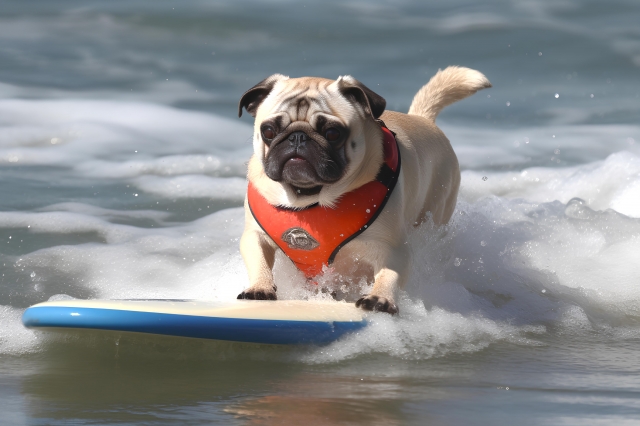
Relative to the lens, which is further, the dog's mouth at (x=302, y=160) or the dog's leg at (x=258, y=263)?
the dog's leg at (x=258, y=263)

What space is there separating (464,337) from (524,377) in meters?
0.59

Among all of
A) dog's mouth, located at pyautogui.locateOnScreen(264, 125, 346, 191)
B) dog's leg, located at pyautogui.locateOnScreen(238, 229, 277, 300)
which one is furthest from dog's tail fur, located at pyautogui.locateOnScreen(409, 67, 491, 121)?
dog's mouth, located at pyautogui.locateOnScreen(264, 125, 346, 191)

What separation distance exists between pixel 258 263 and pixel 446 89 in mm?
2034

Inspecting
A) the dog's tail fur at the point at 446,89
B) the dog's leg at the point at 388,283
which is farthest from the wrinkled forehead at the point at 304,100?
the dog's tail fur at the point at 446,89

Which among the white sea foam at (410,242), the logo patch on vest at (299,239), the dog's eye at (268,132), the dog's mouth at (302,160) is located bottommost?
the white sea foam at (410,242)

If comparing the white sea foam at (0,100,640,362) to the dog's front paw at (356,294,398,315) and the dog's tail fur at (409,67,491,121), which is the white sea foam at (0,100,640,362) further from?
the dog's tail fur at (409,67,491,121)

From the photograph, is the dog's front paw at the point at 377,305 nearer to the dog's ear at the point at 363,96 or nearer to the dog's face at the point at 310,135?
the dog's face at the point at 310,135

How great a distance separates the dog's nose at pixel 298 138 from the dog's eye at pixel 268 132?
115 mm

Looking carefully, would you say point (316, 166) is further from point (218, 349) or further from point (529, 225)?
point (529, 225)

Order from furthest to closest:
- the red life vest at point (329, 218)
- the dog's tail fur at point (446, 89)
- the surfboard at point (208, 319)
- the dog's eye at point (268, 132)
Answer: the dog's tail fur at point (446, 89) < the red life vest at point (329, 218) < the dog's eye at point (268, 132) < the surfboard at point (208, 319)

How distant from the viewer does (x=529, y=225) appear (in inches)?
254

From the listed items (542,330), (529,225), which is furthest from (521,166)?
(542,330)

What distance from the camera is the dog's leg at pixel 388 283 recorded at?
3709 mm

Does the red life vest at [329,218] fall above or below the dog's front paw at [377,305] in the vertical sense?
above
